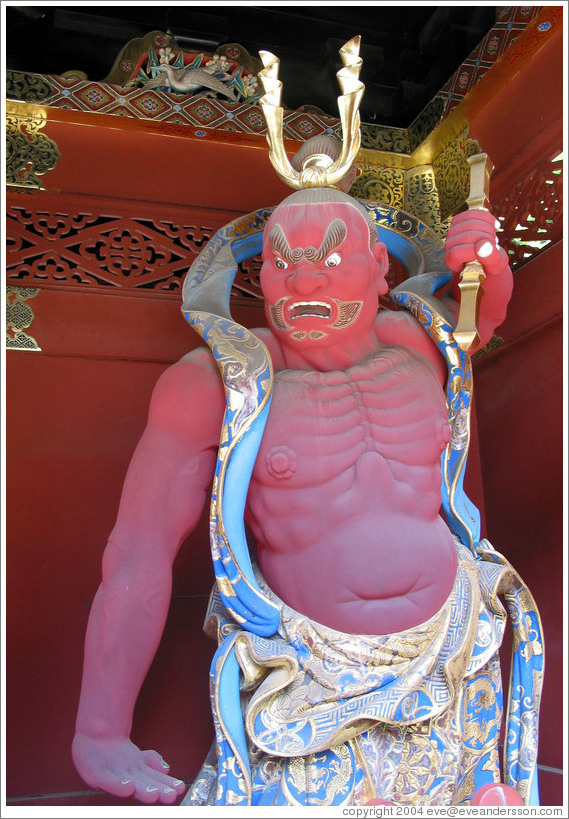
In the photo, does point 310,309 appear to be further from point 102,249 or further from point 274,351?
point 102,249

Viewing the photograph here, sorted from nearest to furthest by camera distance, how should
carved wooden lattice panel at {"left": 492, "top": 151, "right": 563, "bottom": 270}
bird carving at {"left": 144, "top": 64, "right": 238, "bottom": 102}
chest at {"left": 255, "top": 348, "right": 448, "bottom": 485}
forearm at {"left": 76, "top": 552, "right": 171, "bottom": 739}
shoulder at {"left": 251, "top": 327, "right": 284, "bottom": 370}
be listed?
forearm at {"left": 76, "top": 552, "right": 171, "bottom": 739} → chest at {"left": 255, "top": 348, "right": 448, "bottom": 485} → shoulder at {"left": 251, "top": 327, "right": 284, "bottom": 370} → carved wooden lattice panel at {"left": 492, "top": 151, "right": 563, "bottom": 270} → bird carving at {"left": 144, "top": 64, "right": 238, "bottom": 102}

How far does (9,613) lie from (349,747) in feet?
4.07

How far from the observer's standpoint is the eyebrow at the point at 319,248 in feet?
7.96

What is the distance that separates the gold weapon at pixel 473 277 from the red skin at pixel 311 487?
0.14 ft

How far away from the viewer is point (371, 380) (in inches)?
98.3

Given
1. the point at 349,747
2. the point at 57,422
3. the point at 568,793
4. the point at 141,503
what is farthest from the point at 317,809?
the point at 57,422

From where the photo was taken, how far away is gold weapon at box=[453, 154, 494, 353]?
2422 millimetres

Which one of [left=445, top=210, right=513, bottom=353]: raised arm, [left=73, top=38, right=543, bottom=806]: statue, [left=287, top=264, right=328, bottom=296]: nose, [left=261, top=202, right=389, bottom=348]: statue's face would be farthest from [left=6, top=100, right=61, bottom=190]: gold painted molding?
[left=445, top=210, right=513, bottom=353]: raised arm

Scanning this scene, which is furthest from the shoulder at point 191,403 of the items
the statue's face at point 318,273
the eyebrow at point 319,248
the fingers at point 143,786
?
the fingers at point 143,786

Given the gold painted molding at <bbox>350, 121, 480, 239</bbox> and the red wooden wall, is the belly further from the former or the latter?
the gold painted molding at <bbox>350, 121, 480, 239</bbox>

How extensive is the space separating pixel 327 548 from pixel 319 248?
31.5 inches

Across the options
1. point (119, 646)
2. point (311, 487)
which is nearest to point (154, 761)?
point (119, 646)

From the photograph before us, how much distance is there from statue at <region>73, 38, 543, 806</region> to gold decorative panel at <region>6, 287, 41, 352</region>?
738 mm

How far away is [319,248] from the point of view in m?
2.43
